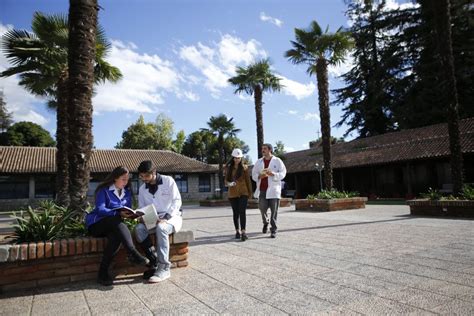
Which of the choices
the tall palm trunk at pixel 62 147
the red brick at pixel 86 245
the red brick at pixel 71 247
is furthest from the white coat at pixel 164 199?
the tall palm trunk at pixel 62 147

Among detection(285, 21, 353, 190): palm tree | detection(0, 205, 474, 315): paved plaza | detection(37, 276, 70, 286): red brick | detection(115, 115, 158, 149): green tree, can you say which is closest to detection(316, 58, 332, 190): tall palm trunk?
detection(285, 21, 353, 190): palm tree

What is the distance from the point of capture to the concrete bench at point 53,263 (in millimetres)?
3344

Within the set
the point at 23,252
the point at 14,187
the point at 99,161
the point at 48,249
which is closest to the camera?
the point at 23,252

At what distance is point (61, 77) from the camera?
40.9 feet

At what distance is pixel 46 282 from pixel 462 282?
423 centimetres

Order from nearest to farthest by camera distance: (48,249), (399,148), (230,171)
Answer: (48,249) < (230,171) < (399,148)

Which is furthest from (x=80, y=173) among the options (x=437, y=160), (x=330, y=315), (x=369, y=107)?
(x=369, y=107)

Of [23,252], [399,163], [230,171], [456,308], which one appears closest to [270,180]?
[230,171]

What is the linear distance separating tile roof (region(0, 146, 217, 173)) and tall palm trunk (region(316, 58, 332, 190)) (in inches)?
750

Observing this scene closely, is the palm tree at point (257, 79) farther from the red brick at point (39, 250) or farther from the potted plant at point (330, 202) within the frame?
the red brick at point (39, 250)

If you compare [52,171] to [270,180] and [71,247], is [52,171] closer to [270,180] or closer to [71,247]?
[270,180]

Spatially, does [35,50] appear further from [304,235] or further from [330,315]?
[330,315]

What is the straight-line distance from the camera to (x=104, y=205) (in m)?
3.75

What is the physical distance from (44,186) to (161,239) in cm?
2658
